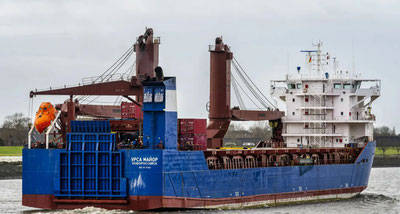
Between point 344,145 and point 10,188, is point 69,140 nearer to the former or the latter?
point 10,188

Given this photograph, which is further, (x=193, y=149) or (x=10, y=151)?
(x=10, y=151)

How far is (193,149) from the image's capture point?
130 feet

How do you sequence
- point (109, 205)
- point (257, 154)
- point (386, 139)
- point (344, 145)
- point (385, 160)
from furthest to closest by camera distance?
point (386, 139), point (385, 160), point (344, 145), point (257, 154), point (109, 205)

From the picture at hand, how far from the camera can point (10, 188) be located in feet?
180

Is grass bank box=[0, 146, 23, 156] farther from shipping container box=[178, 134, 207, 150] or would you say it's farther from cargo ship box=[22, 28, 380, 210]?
shipping container box=[178, 134, 207, 150]

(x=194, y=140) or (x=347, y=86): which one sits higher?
(x=347, y=86)

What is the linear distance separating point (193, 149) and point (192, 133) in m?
1.25

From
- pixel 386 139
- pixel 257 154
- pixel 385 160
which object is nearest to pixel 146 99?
pixel 257 154

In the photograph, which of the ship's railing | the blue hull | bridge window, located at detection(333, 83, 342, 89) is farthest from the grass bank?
the blue hull

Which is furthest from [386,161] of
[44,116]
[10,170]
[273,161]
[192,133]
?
[44,116]

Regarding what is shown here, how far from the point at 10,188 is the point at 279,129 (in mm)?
19501

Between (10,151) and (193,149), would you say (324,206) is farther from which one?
(10,151)

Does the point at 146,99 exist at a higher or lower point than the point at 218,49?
lower

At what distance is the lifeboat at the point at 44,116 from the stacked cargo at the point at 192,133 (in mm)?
6724
